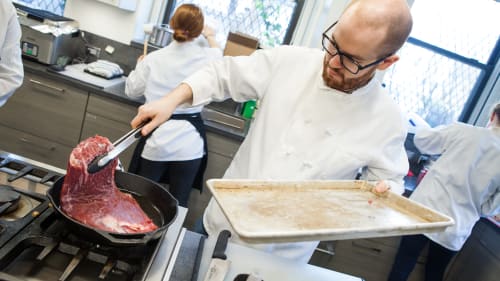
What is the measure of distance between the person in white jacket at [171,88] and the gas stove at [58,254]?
4.23ft

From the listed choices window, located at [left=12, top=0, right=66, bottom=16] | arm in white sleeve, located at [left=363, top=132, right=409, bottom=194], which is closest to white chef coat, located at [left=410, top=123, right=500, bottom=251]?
arm in white sleeve, located at [left=363, top=132, right=409, bottom=194]

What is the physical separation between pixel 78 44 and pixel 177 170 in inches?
48.2

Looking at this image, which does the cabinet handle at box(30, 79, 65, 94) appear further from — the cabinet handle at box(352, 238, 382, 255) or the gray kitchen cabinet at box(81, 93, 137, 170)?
the cabinet handle at box(352, 238, 382, 255)

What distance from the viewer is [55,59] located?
247cm

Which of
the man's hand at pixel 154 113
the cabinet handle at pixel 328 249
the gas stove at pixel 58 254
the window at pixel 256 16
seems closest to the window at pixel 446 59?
the window at pixel 256 16

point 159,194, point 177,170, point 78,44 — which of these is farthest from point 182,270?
point 78,44

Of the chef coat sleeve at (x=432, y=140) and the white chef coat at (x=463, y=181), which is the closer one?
the white chef coat at (x=463, y=181)

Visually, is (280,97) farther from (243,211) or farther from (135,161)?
(135,161)

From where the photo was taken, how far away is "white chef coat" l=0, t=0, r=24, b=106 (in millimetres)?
1511

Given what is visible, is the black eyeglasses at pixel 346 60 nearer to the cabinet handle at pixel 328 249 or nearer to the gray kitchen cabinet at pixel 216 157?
the gray kitchen cabinet at pixel 216 157

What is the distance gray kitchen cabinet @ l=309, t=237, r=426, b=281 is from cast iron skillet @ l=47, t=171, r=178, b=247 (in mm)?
1770

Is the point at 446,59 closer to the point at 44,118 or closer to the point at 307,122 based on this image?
the point at 307,122

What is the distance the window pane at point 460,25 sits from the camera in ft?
9.74

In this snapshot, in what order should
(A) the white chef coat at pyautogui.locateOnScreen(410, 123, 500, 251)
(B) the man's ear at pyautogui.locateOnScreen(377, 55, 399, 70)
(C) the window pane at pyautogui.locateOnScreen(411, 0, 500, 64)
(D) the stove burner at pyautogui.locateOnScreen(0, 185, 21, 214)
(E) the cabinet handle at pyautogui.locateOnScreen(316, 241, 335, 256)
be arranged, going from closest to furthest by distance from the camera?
(D) the stove burner at pyautogui.locateOnScreen(0, 185, 21, 214) → (B) the man's ear at pyautogui.locateOnScreen(377, 55, 399, 70) → (A) the white chef coat at pyautogui.locateOnScreen(410, 123, 500, 251) → (E) the cabinet handle at pyautogui.locateOnScreen(316, 241, 335, 256) → (C) the window pane at pyautogui.locateOnScreen(411, 0, 500, 64)
